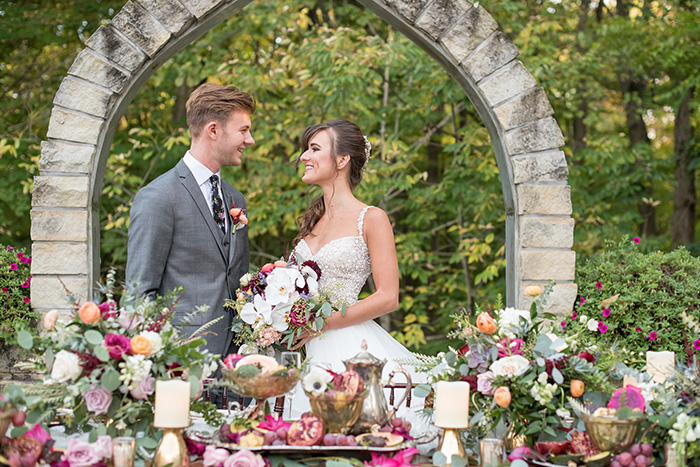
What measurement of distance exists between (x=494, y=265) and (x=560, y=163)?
2503 mm

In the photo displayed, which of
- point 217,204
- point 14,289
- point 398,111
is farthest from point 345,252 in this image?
point 398,111

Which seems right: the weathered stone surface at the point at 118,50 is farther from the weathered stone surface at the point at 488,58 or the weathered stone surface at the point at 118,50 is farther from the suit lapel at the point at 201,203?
the weathered stone surface at the point at 488,58

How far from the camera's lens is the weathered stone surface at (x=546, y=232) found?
3.31m

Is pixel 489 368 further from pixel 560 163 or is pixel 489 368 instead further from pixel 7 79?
pixel 7 79

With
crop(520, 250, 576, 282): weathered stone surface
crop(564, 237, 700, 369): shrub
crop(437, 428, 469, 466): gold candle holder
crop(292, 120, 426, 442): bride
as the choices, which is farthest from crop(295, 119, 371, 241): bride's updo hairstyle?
crop(437, 428, 469, 466): gold candle holder

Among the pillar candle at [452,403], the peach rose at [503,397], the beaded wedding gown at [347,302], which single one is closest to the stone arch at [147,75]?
the beaded wedding gown at [347,302]

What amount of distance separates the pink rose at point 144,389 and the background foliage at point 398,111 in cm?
371

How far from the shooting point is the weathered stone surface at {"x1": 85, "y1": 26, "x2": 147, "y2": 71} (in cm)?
321

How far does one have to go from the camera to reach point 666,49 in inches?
253

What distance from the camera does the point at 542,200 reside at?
332cm

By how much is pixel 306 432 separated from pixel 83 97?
2067 millimetres

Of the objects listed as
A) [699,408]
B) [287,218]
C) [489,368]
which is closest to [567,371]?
[489,368]

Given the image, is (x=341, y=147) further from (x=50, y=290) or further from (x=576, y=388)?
(x=576, y=388)

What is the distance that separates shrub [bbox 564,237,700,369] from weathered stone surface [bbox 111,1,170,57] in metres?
2.51
